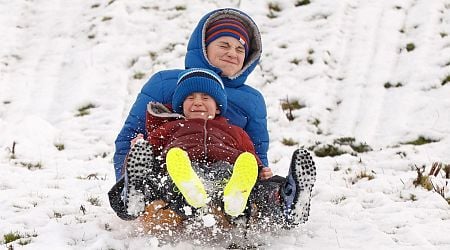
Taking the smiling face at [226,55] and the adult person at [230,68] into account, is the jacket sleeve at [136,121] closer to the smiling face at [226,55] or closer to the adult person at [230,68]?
the adult person at [230,68]

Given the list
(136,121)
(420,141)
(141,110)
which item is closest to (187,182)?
(136,121)

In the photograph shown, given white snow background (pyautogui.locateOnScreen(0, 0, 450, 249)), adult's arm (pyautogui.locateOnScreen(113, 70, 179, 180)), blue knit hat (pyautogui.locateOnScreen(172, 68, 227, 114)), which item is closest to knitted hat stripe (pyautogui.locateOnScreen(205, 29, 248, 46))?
adult's arm (pyautogui.locateOnScreen(113, 70, 179, 180))

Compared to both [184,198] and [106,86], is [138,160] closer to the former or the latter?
[184,198]

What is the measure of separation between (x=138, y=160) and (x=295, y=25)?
6300 mm

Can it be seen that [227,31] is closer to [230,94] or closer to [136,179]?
[230,94]

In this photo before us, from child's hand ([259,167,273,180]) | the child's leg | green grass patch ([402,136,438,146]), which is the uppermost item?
the child's leg

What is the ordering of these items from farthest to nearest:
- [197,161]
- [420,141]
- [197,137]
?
1. [420,141]
2. [197,137]
3. [197,161]

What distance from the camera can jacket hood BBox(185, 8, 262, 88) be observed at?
5.09m

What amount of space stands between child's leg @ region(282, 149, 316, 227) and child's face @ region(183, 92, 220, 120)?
3.11ft

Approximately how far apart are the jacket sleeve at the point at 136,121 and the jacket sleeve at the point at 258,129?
2.48ft

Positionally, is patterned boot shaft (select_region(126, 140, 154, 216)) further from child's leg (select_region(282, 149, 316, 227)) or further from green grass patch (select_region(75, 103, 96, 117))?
green grass patch (select_region(75, 103, 96, 117))

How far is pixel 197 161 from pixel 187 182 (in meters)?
0.59

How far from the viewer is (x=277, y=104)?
24.8 feet

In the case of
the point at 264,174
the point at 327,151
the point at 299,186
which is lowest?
the point at 327,151
